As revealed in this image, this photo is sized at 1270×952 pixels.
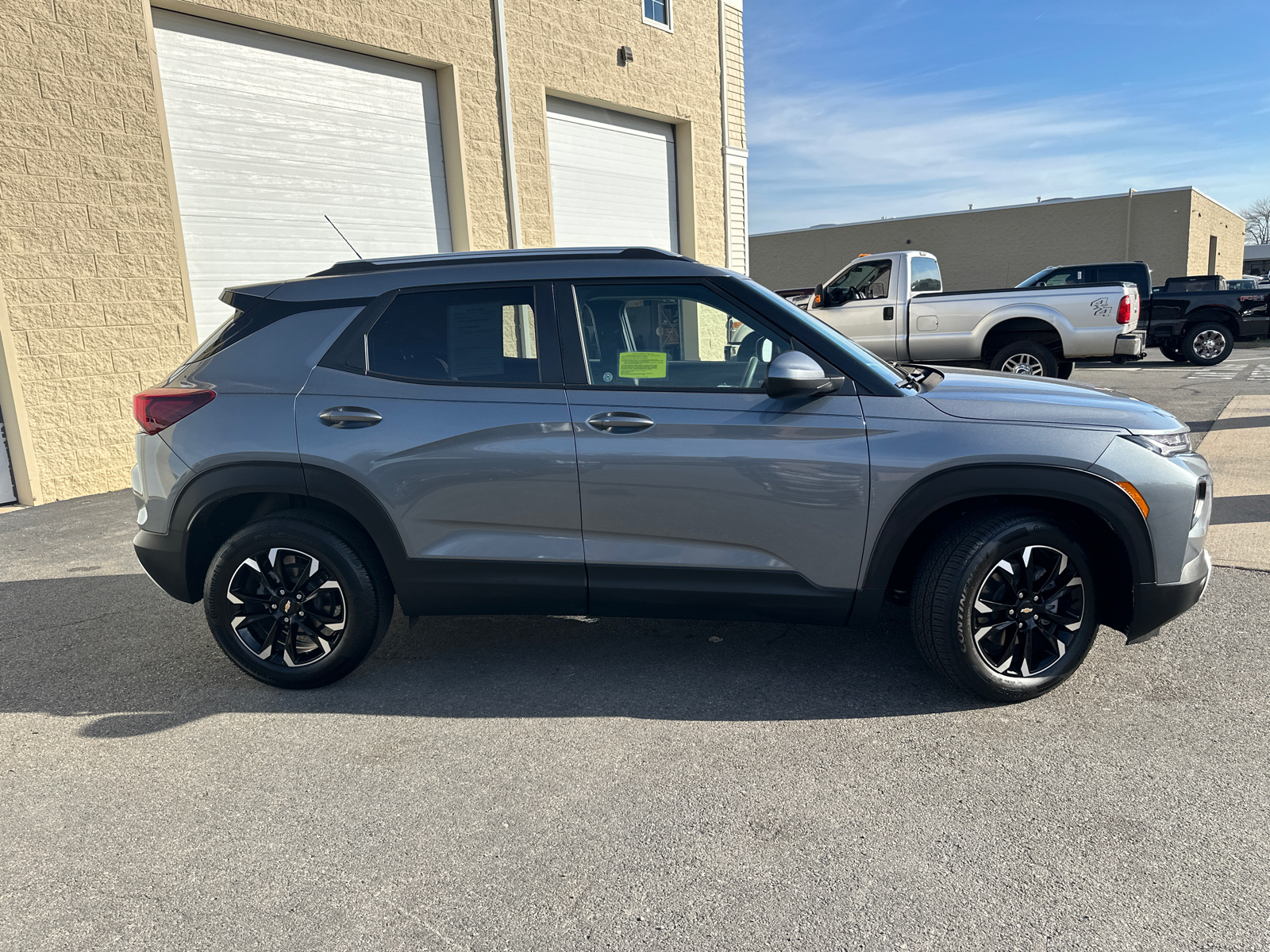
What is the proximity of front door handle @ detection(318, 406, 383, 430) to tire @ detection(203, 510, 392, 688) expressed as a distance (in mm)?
441

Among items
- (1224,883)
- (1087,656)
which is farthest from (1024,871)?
(1087,656)

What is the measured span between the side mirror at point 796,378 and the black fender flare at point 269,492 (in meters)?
1.68

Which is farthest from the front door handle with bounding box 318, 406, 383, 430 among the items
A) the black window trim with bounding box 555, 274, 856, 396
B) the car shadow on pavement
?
the car shadow on pavement

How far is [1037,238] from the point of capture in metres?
41.7

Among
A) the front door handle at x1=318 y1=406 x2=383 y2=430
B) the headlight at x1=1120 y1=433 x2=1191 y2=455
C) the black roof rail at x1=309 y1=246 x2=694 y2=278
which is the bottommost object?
the headlight at x1=1120 y1=433 x2=1191 y2=455

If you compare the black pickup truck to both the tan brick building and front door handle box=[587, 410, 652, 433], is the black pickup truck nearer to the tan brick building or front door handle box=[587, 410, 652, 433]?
the tan brick building

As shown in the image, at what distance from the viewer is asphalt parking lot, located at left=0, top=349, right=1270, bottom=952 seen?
2.40 metres

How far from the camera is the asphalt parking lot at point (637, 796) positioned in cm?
240

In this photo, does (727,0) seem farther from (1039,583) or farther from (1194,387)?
(1039,583)

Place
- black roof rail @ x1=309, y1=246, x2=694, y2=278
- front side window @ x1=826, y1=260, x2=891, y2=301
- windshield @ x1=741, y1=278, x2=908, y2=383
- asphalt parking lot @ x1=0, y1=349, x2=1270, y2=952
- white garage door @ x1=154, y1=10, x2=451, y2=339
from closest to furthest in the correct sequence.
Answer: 1. asphalt parking lot @ x1=0, y1=349, x2=1270, y2=952
2. windshield @ x1=741, y1=278, x2=908, y2=383
3. black roof rail @ x1=309, y1=246, x2=694, y2=278
4. white garage door @ x1=154, y1=10, x2=451, y2=339
5. front side window @ x1=826, y1=260, x2=891, y2=301

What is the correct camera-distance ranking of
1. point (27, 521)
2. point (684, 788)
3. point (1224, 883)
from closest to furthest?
point (1224, 883) → point (684, 788) → point (27, 521)

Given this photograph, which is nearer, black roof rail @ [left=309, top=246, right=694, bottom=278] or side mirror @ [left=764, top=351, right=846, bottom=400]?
side mirror @ [left=764, top=351, right=846, bottom=400]

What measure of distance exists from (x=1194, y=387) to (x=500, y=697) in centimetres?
1349

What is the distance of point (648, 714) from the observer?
3570 millimetres
